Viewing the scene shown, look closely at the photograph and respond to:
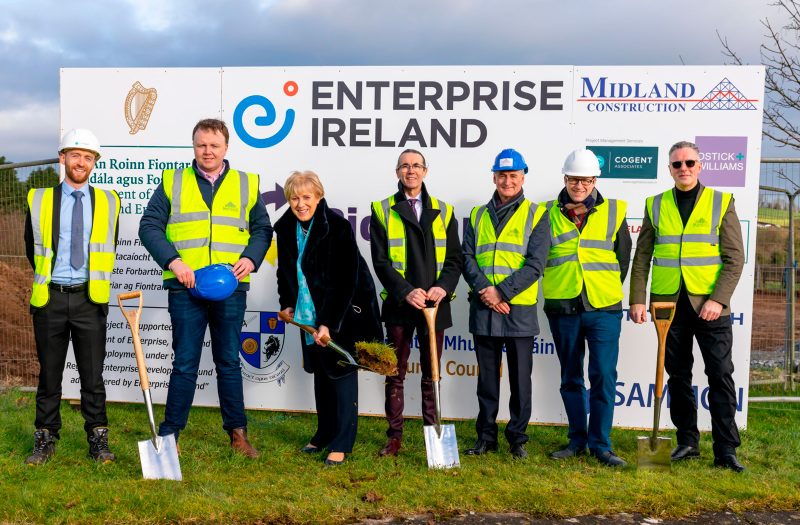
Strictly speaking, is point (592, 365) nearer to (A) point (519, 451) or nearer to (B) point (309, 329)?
(A) point (519, 451)

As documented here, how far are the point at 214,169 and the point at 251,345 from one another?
1.98 m

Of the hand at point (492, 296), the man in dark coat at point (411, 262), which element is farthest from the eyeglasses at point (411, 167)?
the hand at point (492, 296)

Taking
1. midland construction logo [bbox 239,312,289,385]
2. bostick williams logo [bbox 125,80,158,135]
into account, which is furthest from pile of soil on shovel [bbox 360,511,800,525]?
bostick williams logo [bbox 125,80,158,135]

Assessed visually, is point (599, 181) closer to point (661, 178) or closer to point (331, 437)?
point (661, 178)

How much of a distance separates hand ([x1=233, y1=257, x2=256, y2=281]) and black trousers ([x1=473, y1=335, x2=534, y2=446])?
5.31ft

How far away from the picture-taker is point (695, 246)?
470 cm

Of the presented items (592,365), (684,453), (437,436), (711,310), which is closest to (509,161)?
(592,365)

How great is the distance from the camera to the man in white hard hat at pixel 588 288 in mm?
4801

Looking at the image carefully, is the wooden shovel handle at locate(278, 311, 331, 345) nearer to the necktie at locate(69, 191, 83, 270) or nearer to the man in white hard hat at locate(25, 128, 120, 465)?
the man in white hard hat at locate(25, 128, 120, 465)

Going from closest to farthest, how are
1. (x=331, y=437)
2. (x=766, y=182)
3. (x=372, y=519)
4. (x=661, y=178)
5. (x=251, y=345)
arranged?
(x=372, y=519) → (x=331, y=437) → (x=661, y=178) → (x=251, y=345) → (x=766, y=182)

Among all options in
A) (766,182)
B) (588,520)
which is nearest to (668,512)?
(588,520)

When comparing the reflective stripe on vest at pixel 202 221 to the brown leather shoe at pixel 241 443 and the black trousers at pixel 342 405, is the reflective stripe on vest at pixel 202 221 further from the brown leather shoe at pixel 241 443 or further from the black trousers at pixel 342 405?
the brown leather shoe at pixel 241 443

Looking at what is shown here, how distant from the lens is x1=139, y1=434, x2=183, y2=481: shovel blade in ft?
14.2

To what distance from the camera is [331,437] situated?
5043 millimetres
